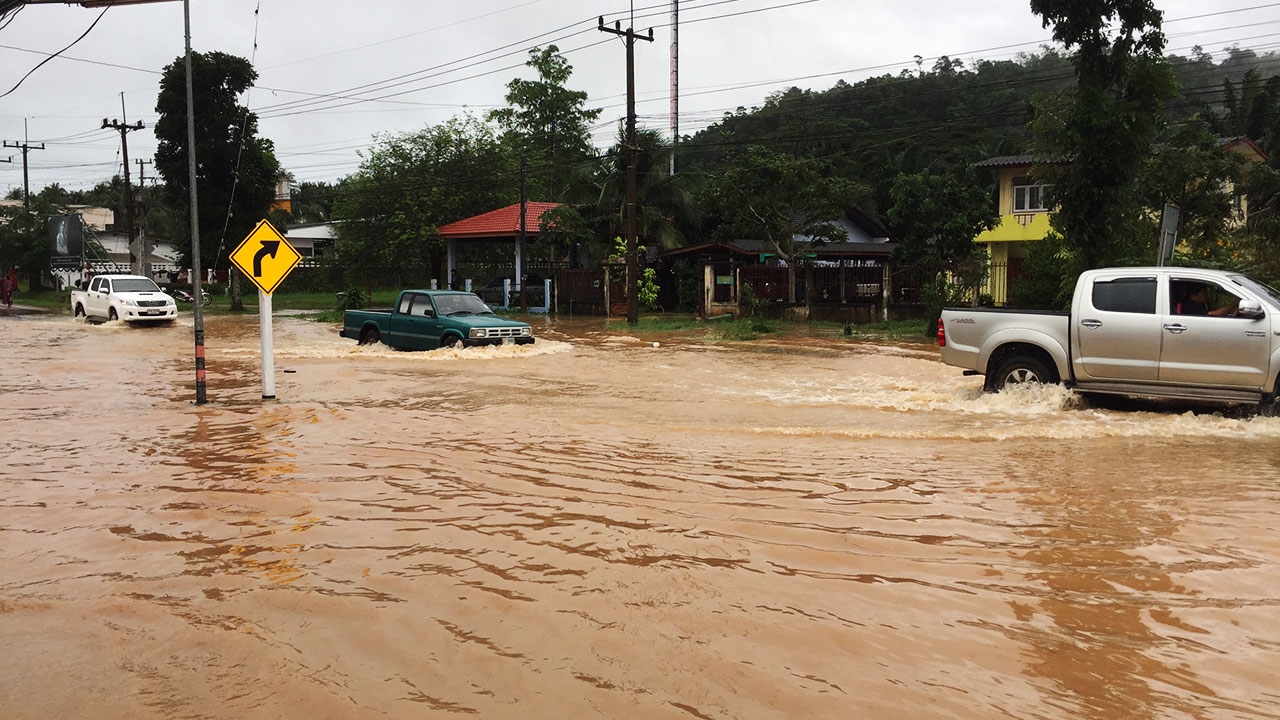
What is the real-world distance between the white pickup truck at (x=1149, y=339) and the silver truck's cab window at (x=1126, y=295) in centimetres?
1

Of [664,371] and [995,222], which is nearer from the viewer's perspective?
[664,371]

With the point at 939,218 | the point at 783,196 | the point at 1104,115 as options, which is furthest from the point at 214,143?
the point at 1104,115

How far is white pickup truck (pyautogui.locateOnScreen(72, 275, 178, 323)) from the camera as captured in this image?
1192 inches

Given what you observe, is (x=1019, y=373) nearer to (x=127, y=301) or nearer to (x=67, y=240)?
(x=127, y=301)

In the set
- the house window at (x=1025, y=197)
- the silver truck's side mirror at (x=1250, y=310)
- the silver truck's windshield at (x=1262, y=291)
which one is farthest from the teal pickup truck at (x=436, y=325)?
the house window at (x=1025, y=197)

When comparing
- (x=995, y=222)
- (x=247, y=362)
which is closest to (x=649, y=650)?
(x=247, y=362)

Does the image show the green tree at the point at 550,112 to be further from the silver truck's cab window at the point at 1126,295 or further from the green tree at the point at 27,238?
the silver truck's cab window at the point at 1126,295

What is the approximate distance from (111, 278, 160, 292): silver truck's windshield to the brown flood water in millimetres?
21586

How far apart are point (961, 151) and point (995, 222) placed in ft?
74.5

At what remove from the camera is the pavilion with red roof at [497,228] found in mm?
40469

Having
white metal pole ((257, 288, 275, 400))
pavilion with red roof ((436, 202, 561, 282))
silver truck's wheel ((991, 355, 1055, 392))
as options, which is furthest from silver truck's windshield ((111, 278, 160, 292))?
silver truck's wheel ((991, 355, 1055, 392))

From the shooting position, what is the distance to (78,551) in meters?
→ 6.14

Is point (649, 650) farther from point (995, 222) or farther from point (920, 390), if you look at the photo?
point (995, 222)

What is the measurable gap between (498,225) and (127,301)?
15428 millimetres
